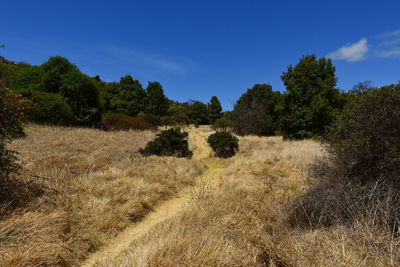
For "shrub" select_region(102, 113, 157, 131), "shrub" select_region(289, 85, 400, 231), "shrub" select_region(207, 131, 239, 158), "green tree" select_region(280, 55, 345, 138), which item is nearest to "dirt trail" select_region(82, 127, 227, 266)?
"shrub" select_region(289, 85, 400, 231)

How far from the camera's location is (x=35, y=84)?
1383 cm

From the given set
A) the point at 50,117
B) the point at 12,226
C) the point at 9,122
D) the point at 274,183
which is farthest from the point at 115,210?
the point at 50,117

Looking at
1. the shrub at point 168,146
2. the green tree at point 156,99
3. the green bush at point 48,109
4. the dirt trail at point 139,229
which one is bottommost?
the dirt trail at point 139,229

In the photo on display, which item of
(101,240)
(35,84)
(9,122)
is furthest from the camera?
(35,84)

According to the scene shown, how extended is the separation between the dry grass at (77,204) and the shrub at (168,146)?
164 cm

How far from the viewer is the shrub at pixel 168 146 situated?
859 cm

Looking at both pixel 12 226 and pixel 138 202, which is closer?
pixel 12 226

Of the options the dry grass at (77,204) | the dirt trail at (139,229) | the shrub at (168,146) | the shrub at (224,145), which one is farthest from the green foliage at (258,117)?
the dirt trail at (139,229)

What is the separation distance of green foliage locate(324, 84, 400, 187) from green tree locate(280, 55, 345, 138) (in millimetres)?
13643

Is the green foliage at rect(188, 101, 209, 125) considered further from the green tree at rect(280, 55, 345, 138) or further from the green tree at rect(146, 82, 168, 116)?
the green tree at rect(280, 55, 345, 138)

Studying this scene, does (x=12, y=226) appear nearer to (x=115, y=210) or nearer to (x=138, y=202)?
(x=115, y=210)

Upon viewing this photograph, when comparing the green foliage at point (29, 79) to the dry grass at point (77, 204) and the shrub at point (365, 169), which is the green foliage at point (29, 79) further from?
the shrub at point (365, 169)

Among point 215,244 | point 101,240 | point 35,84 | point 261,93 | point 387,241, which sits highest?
point 261,93

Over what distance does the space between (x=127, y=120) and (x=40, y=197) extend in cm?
1561
